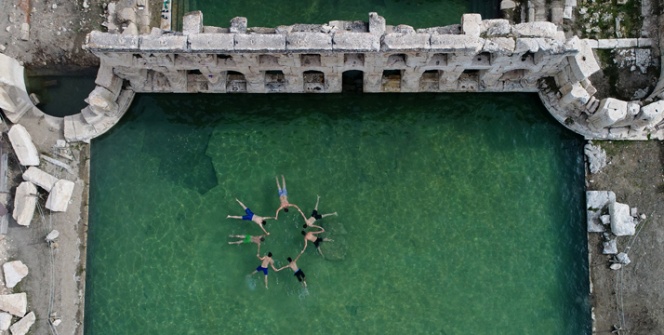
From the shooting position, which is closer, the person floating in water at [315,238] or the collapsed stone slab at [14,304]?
the collapsed stone slab at [14,304]

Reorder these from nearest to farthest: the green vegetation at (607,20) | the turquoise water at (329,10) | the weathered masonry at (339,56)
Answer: the weathered masonry at (339,56) → the green vegetation at (607,20) → the turquoise water at (329,10)

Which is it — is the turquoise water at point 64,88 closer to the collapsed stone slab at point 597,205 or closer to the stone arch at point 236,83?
the stone arch at point 236,83

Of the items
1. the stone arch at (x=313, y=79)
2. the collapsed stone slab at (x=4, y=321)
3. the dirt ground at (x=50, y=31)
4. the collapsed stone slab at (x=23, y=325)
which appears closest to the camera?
the collapsed stone slab at (x=4, y=321)

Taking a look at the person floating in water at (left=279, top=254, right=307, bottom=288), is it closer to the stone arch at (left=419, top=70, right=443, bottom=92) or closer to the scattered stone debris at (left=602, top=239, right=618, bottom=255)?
the stone arch at (left=419, top=70, right=443, bottom=92)

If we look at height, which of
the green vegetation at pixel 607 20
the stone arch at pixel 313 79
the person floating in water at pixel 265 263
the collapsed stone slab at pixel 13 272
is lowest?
the collapsed stone slab at pixel 13 272

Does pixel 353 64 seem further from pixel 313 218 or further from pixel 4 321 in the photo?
pixel 4 321

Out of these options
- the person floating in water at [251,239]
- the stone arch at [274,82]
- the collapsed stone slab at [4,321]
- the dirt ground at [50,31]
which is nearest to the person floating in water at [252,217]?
the person floating in water at [251,239]

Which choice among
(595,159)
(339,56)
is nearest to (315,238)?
(339,56)
